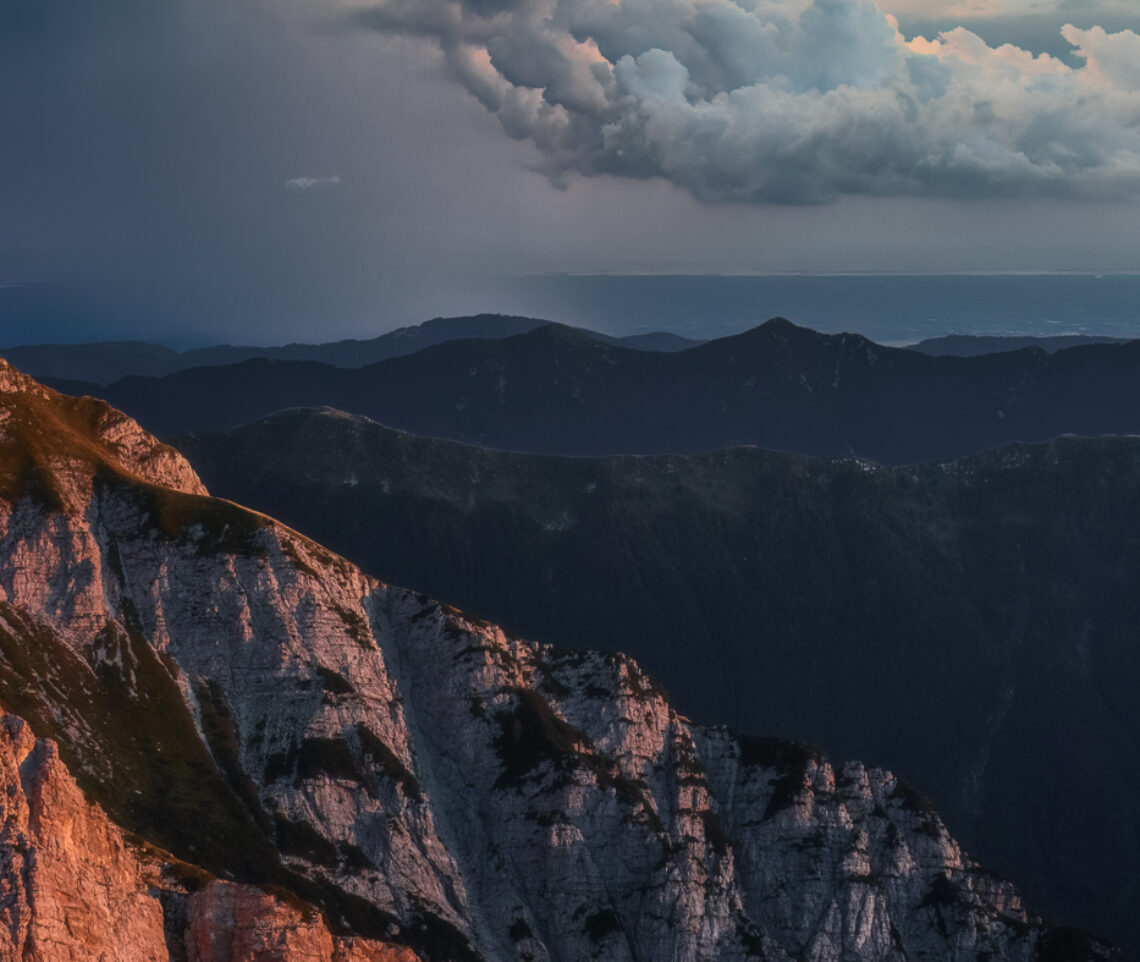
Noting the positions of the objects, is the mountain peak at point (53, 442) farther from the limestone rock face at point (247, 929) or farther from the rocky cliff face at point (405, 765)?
the limestone rock face at point (247, 929)

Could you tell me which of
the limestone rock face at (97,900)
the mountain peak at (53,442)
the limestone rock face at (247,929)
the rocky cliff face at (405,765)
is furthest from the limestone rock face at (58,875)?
the mountain peak at (53,442)

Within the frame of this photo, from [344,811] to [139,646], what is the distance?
36022 mm

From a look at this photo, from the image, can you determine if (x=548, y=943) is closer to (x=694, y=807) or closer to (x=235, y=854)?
(x=694, y=807)

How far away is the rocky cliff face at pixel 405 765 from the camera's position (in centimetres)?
14800

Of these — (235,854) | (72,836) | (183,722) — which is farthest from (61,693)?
(72,836)

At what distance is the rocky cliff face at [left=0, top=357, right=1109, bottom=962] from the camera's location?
148000mm

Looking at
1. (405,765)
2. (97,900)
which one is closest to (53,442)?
(405,765)

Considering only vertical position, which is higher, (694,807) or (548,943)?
(694,807)

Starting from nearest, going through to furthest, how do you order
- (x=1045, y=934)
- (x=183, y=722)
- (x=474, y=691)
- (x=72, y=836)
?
(x=72, y=836), (x=183, y=722), (x=1045, y=934), (x=474, y=691)

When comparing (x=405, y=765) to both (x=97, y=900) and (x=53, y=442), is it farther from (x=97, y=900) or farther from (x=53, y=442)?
(x=97, y=900)

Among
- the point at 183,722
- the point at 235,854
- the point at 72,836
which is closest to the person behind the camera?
the point at 72,836

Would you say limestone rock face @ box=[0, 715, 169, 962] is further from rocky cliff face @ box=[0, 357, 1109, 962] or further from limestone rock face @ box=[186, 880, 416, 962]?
rocky cliff face @ box=[0, 357, 1109, 962]

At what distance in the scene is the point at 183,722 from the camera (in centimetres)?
15525

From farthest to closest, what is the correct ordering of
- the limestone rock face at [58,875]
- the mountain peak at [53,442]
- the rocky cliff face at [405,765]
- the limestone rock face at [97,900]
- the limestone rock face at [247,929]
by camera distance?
the mountain peak at [53,442] < the rocky cliff face at [405,765] < the limestone rock face at [247,929] < the limestone rock face at [97,900] < the limestone rock face at [58,875]
